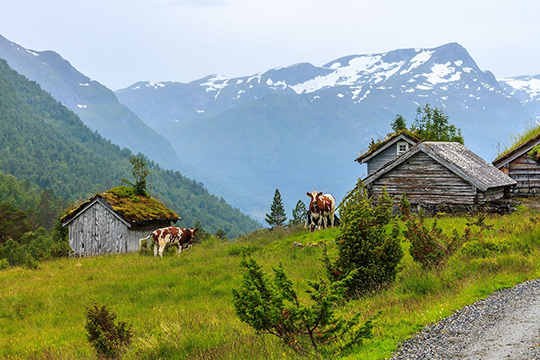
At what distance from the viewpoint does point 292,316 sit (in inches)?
287

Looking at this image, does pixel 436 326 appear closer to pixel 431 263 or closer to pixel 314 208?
pixel 431 263

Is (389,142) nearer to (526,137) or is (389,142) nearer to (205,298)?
(526,137)

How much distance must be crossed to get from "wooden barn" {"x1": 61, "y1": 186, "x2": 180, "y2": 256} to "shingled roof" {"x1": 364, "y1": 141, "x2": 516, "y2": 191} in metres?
18.3

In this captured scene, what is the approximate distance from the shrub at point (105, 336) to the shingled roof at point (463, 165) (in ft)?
63.2

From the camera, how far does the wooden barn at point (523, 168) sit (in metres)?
25.0

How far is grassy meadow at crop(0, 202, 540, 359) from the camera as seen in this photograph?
810 centimetres

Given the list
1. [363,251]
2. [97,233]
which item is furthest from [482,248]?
[97,233]

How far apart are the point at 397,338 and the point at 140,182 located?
3380 cm

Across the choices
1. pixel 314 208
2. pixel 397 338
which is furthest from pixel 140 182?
pixel 397 338

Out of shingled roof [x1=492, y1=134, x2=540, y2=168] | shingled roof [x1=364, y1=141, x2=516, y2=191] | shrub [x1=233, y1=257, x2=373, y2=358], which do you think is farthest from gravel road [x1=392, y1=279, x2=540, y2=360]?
shingled roof [x1=492, y1=134, x2=540, y2=168]

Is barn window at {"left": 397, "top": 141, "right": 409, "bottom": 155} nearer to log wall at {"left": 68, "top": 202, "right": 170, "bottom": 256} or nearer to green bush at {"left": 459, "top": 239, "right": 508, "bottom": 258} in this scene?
log wall at {"left": 68, "top": 202, "right": 170, "bottom": 256}

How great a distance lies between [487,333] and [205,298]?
8915mm

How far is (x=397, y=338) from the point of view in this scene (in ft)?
24.3

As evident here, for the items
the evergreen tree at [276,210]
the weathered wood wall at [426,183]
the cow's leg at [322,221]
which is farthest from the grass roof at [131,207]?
the evergreen tree at [276,210]
